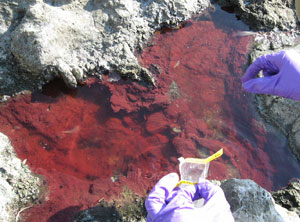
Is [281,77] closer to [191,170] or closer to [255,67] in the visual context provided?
[255,67]

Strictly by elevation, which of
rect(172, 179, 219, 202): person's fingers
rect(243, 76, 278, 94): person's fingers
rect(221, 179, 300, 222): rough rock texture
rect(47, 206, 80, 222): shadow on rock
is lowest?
rect(47, 206, 80, 222): shadow on rock

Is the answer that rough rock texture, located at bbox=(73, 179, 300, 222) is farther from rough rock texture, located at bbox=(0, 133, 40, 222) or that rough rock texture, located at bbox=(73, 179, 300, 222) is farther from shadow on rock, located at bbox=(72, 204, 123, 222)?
rough rock texture, located at bbox=(0, 133, 40, 222)

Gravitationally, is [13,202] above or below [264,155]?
below

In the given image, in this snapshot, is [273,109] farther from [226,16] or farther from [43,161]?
[43,161]

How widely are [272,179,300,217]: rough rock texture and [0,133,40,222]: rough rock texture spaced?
233cm

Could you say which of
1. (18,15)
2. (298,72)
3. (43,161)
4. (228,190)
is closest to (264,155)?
(228,190)

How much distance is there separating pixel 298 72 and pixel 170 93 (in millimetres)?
1352

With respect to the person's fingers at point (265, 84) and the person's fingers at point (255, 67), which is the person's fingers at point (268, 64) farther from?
the person's fingers at point (265, 84)

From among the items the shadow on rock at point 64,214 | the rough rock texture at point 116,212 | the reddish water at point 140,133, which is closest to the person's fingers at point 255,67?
the reddish water at point 140,133

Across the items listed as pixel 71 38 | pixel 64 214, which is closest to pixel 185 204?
pixel 64 214

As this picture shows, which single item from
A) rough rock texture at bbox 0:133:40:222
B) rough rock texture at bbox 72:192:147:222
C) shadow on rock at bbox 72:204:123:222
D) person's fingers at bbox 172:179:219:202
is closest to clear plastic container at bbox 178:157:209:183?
person's fingers at bbox 172:179:219:202

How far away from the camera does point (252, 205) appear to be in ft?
8.03

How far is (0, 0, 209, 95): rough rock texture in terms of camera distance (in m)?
3.04

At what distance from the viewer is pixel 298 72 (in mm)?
2441
